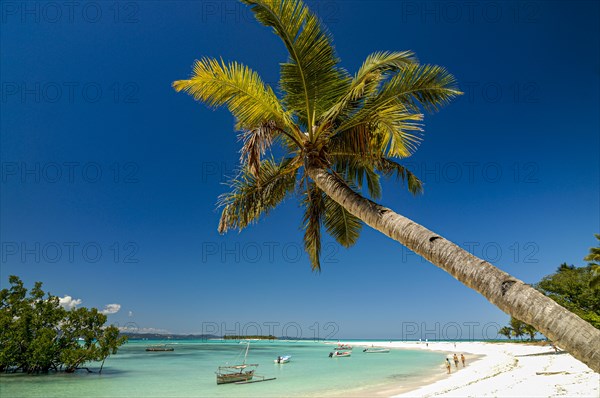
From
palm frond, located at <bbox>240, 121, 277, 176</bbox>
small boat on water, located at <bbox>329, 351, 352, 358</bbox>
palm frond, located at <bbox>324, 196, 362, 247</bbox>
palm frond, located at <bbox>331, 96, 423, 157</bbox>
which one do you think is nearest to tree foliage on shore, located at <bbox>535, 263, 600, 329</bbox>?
palm frond, located at <bbox>324, 196, 362, 247</bbox>

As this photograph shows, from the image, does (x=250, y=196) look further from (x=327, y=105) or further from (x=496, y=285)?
(x=496, y=285)

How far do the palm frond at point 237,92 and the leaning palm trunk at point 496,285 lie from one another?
7.18 ft

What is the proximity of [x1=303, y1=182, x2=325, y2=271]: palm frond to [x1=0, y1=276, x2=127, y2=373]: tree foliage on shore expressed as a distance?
23671mm

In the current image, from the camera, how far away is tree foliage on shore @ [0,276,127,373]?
2395 centimetres

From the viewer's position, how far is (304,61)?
19.1 ft

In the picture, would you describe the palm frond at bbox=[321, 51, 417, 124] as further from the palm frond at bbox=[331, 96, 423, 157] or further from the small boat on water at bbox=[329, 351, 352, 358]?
the small boat on water at bbox=[329, 351, 352, 358]

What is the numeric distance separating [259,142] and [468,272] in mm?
3582

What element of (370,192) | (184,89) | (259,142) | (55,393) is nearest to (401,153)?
(370,192)

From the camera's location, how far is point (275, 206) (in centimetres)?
820

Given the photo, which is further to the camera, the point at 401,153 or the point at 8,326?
the point at 8,326

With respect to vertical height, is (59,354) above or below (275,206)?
below

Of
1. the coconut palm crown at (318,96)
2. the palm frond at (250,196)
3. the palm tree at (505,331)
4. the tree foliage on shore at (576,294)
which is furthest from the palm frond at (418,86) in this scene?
the palm tree at (505,331)

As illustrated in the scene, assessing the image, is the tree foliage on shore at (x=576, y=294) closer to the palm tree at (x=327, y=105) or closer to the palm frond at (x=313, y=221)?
the palm frond at (x=313, y=221)

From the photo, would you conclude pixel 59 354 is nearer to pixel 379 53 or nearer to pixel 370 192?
pixel 370 192
